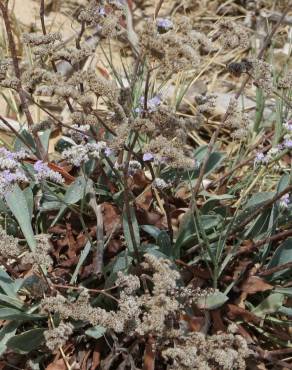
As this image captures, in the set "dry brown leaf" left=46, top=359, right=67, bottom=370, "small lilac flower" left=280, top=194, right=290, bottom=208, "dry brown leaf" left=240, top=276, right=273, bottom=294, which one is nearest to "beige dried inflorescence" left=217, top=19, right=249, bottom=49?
"small lilac flower" left=280, top=194, right=290, bottom=208

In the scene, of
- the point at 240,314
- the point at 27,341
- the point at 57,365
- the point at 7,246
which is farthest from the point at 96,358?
the point at 7,246

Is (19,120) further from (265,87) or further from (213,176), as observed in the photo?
(265,87)

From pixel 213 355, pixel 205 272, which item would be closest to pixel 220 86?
pixel 205 272

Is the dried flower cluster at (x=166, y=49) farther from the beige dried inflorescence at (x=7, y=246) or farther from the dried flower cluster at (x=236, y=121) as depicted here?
the beige dried inflorescence at (x=7, y=246)

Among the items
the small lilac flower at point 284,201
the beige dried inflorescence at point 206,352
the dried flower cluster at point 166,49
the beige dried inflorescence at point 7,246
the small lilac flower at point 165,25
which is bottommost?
the beige dried inflorescence at point 206,352

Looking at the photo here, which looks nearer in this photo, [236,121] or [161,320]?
[161,320]

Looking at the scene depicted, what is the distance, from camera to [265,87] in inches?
87.9

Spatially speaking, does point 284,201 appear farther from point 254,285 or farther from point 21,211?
point 21,211

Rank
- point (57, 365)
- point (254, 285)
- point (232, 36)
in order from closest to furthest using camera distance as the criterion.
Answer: point (232, 36) → point (57, 365) → point (254, 285)

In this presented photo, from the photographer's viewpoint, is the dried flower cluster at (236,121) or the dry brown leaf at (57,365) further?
the dry brown leaf at (57,365)

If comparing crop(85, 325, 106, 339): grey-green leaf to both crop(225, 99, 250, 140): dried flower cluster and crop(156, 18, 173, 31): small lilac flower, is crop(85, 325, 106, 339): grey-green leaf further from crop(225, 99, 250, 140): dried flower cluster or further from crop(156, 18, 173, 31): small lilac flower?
crop(156, 18, 173, 31): small lilac flower

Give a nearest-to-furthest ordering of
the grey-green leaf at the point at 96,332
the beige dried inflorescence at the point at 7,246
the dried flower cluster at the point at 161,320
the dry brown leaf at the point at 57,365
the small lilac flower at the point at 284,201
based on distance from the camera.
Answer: the dried flower cluster at the point at 161,320 < the beige dried inflorescence at the point at 7,246 < the grey-green leaf at the point at 96,332 < the dry brown leaf at the point at 57,365 < the small lilac flower at the point at 284,201

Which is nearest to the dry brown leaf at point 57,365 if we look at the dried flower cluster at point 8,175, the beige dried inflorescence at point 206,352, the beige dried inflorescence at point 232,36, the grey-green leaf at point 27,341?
the grey-green leaf at point 27,341

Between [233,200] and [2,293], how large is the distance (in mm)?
1179
